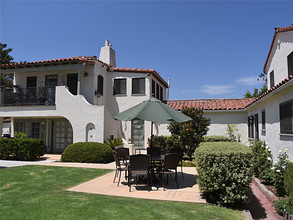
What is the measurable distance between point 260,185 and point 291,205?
96.4 inches

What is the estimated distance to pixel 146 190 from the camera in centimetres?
700

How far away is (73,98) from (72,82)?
2551 mm

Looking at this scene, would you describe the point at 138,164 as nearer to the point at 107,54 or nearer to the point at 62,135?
the point at 62,135

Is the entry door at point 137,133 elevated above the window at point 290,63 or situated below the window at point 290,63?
below

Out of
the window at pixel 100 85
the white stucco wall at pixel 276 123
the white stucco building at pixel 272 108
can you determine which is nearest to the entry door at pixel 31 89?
the window at pixel 100 85

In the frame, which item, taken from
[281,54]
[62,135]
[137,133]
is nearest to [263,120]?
[281,54]

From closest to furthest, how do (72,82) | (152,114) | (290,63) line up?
(152,114) → (290,63) → (72,82)

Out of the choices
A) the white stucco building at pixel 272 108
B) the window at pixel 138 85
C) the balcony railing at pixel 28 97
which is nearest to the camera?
the white stucco building at pixel 272 108

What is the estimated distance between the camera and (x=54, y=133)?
1800 centimetres

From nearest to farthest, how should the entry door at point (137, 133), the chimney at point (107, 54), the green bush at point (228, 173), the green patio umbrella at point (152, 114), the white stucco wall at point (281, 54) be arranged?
the green bush at point (228, 173), the green patio umbrella at point (152, 114), the white stucco wall at point (281, 54), the entry door at point (137, 133), the chimney at point (107, 54)

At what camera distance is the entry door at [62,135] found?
17.6m

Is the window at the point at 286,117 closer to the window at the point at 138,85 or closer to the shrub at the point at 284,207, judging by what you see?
the shrub at the point at 284,207

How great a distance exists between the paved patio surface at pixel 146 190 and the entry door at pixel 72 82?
10.4 m

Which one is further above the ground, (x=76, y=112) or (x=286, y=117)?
(x=76, y=112)
